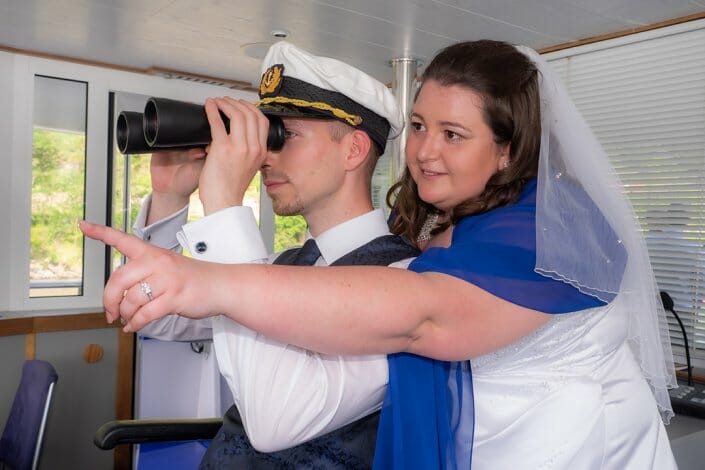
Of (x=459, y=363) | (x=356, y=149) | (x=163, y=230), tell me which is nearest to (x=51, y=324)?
(x=163, y=230)

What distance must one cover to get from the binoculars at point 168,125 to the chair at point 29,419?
1.41 metres

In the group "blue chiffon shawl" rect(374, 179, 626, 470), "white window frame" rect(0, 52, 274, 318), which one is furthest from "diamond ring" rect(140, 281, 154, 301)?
"white window frame" rect(0, 52, 274, 318)

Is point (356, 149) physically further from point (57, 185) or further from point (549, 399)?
point (57, 185)

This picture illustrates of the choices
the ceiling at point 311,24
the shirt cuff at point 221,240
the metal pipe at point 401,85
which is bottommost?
the shirt cuff at point 221,240

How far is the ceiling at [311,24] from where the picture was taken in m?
2.52

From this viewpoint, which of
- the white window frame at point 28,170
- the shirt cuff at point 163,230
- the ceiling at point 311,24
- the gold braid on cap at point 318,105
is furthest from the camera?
the white window frame at point 28,170

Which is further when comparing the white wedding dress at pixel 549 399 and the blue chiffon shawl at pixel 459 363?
the white wedding dress at pixel 549 399

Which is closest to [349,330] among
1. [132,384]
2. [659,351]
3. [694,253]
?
[659,351]

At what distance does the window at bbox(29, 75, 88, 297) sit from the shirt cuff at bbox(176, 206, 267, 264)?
3.05 meters

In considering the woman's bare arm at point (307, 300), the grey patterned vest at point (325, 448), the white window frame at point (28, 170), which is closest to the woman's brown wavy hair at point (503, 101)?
the grey patterned vest at point (325, 448)

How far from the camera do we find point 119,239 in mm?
699

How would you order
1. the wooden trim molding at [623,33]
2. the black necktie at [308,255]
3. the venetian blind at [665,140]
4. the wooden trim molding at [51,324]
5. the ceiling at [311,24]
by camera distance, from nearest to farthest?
1. the black necktie at [308,255]
2. the ceiling at [311,24]
3. the wooden trim molding at [623,33]
4. the venetian blind at [665,140]
5. the wooden trim molding at [51,324]

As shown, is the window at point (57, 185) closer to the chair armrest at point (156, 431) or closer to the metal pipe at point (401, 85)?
the metal pipe at point (401, 85)

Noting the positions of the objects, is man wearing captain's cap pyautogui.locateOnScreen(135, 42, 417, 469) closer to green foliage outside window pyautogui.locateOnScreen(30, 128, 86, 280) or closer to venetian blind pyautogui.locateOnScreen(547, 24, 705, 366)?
venetian blind pyautogui.locateOnScreen(547, 24, 705, 366)
